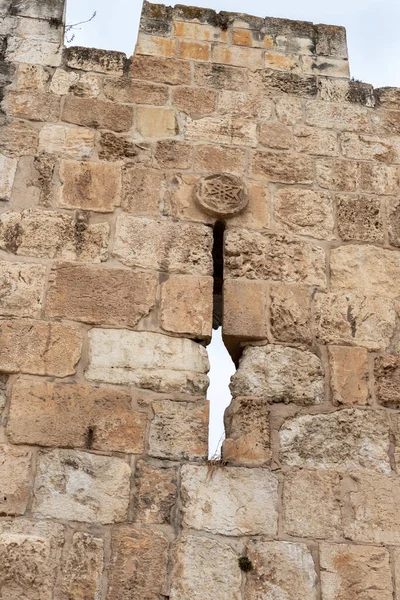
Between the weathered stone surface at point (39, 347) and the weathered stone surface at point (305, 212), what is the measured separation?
4.32 ft

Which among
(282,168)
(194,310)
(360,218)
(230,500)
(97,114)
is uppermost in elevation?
(97,114)

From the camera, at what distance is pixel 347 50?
507cm

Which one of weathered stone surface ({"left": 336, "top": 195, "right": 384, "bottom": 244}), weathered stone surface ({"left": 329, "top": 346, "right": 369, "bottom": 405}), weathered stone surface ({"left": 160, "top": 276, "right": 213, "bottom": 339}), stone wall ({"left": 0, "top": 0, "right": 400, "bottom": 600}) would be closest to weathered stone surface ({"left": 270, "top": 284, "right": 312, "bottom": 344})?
stone wall ({"left": 0, "top": 0, "right": 400, "bottom": 600})

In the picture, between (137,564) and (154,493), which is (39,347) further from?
→ (137,564)

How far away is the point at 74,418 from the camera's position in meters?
3.55

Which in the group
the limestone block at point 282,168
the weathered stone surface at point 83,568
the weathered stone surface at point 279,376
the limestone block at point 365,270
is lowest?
the weathered stone surface at point 83,568

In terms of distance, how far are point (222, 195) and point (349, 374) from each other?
118cm

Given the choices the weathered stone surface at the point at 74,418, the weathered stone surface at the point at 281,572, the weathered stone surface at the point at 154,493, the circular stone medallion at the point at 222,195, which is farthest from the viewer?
the circular stone medallion at the point at 222,195

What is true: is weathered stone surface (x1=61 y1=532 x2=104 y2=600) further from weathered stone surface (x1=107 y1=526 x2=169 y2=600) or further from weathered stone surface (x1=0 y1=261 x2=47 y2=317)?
weathered stone surface (x1=0 y1=261 x2=47 y2=317)

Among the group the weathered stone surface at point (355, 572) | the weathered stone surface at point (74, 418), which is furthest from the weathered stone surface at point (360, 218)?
the weathered stone surface at point (355, 572)

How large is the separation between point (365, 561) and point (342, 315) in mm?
1217

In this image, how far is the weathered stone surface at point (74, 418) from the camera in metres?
3.50

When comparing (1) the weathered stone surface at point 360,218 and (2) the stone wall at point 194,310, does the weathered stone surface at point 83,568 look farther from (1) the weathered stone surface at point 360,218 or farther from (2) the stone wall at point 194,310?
(1) the weathered stone surface at point 360,218

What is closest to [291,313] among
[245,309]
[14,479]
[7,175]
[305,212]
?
[245,309]
